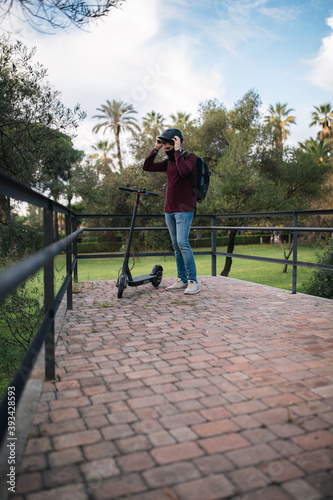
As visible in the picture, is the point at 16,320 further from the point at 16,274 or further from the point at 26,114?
the point at 16,274

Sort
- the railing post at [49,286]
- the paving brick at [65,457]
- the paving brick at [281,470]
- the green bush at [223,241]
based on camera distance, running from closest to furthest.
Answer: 1. the paving brick at [281,470]
2. the paving brick at [65,457]
3. the railing post at [49,286]
4. the green bush at [223,241]

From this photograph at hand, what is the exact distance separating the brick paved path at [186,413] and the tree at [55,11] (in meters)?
3.29

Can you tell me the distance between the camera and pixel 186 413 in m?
2.08

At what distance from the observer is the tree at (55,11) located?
4.38 meters

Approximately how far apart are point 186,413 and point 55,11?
478cm

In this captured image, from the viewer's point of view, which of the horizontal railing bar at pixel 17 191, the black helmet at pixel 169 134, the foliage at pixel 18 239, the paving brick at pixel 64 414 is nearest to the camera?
the horizontal railing bar at pixel 17 191

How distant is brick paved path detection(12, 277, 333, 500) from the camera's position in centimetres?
153

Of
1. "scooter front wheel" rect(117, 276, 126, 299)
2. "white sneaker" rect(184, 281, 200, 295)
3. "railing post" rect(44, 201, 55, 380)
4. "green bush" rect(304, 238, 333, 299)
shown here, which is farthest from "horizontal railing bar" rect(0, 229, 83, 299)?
"green bush" rect(304, 238, 333, 299)

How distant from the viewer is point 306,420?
78.5 inches

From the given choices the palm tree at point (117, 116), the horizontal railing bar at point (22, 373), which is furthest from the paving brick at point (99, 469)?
the palm tree at point (117, 116)

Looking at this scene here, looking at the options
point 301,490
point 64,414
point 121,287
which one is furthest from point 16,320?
point 301,490

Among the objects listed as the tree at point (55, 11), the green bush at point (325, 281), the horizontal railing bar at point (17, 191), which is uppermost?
the tree at point (55, 11)

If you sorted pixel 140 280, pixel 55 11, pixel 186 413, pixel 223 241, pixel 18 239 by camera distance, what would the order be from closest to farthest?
pixel 186 413, pixel 55 11, pixel 140 280, pixel 18 239, pixel 223 241

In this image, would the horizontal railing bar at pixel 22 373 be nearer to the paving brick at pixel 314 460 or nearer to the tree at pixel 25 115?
the paving brick at pixel 314 460
